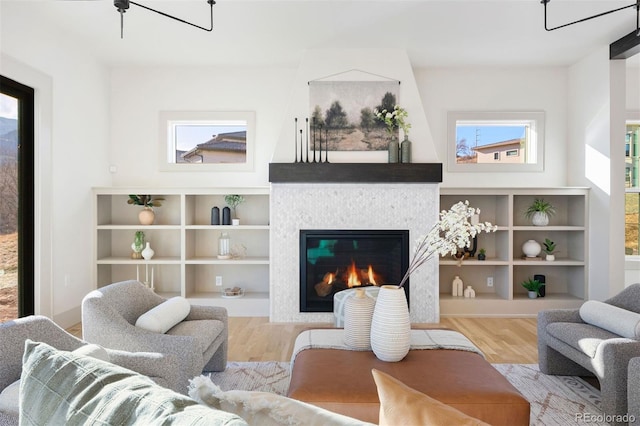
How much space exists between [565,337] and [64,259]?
170 inches

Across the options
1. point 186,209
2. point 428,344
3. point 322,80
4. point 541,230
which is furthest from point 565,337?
point 186,209

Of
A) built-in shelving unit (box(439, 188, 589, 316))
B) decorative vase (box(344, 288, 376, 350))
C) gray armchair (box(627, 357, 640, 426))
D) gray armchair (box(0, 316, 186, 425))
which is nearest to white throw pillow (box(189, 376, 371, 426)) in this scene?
gray armchair (box(0, 316, 186, 425))

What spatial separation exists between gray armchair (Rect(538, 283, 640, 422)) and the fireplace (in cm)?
165

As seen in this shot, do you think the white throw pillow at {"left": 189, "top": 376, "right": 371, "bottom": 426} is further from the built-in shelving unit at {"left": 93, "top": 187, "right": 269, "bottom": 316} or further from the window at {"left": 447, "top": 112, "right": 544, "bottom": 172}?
the window at {"left": 447, "top": 112, "right": 544, "bottom": 172}

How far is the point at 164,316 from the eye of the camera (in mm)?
2691

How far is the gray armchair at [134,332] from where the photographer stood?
7.73 feet

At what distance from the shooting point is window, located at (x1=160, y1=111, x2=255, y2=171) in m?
5.12

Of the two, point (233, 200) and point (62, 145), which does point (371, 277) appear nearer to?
point (233, 200)

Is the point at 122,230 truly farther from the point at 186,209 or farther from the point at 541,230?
the point at 541,230

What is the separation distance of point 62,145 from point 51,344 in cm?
288

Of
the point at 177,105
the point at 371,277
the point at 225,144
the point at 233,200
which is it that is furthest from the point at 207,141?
the point at 371,277

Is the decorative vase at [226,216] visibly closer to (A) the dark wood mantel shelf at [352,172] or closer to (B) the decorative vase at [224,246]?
(B) the decorative vase at [224,246]

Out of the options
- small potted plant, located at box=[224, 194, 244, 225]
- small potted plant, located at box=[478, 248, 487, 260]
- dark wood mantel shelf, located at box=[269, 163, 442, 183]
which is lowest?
small potted plant, located at box=[478, 248, 487, 260]

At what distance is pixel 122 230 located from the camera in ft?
17.1
